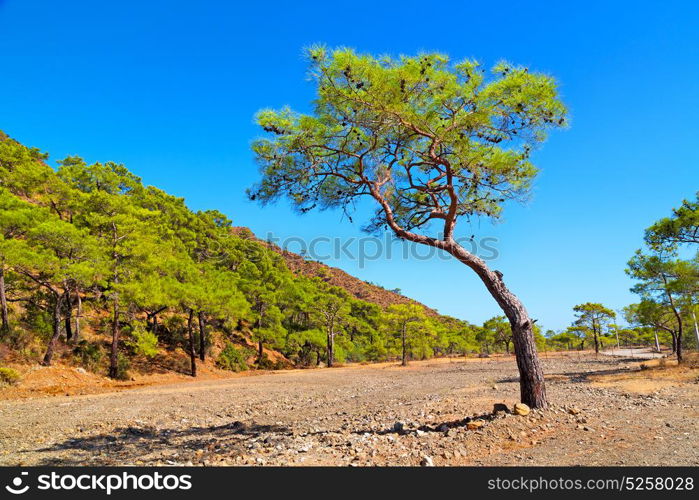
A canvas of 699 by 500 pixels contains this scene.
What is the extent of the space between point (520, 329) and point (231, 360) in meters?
25.2

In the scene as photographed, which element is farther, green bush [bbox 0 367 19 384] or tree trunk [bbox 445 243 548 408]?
green bush [bbox 0 367 19 384]

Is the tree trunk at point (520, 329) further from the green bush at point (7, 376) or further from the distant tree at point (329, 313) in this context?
the distant tree at point (329, 313)

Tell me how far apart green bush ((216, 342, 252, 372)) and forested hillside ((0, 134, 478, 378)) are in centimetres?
10

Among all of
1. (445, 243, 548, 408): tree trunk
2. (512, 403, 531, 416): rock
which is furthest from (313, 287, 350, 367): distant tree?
(512, 403, 531, 416): rock

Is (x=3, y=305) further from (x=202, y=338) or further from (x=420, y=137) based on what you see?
(x=420, y=137)

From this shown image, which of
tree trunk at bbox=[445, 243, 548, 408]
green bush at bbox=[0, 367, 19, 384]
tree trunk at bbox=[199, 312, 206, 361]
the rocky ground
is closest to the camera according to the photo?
the rocky ground

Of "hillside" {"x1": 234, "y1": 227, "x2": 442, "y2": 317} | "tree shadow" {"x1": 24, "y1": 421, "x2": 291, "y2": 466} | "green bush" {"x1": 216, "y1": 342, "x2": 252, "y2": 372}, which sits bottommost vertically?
"green bush" {"x1": 216, "y1": 342, "x2": 252, "y2": 372}

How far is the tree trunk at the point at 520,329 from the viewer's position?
641 centimetres

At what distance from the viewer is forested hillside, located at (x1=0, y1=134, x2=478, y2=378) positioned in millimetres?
16609

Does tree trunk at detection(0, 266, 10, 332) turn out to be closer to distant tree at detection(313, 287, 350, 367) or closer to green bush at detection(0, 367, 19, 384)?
green bush at detection(0, 367, 19, 384)

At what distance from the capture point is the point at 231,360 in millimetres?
28062

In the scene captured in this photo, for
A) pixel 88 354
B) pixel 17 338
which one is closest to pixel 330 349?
pixel 88 354
